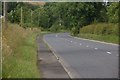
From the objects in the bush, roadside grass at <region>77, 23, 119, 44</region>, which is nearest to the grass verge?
roadside grass at <region>77, 23, 119, 44</region>

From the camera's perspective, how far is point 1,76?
12047 mm

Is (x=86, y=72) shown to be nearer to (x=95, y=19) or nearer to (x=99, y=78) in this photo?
(x=99, y=78)

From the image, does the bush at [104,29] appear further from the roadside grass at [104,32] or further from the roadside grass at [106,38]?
the roadside grass at [106,38]

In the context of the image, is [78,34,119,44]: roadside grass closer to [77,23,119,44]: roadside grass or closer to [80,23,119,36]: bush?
[77,23,119,44]: roadside grass

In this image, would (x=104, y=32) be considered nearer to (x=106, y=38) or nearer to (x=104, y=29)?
(x=104, y=29)

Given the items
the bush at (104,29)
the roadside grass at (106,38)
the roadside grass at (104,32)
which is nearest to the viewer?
the roadside grass at (106,38)

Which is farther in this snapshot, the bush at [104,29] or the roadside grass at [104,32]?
the bush at [104,29]

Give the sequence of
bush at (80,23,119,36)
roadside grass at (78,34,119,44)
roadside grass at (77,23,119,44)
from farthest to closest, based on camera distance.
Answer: bush at (80,23,119,36) → roadside grass at (77,23,119,44) → roadside grass at (78,34,119,44)

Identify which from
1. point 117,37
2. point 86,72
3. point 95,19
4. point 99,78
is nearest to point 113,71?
point 86,72

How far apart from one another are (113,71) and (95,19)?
225 feet

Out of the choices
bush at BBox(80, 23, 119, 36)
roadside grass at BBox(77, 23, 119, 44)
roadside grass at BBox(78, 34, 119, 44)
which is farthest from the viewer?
bush at BBox(80, 23, 119, 36)

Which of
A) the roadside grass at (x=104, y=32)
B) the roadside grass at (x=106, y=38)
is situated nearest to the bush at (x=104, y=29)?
the roadside grass at (x=104, y=32)

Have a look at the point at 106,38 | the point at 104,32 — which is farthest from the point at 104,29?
the point at 106,38

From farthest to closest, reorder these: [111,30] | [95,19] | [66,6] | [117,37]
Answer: [66,6], [95,19], [111,30], [117,37]
